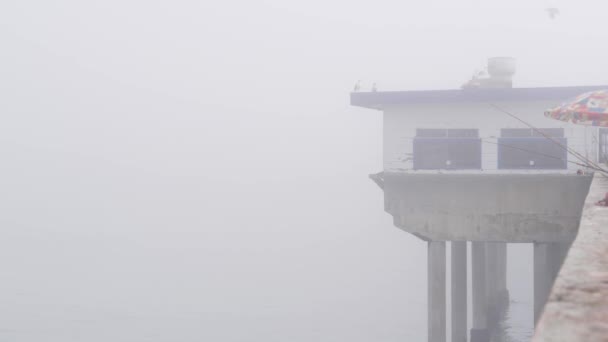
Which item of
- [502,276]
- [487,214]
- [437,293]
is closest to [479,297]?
[502,276]

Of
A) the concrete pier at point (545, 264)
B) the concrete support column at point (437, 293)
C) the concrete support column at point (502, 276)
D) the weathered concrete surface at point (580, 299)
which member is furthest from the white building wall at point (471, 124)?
the weathered concrete surface at point (580, 299)

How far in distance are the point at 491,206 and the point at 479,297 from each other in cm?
827

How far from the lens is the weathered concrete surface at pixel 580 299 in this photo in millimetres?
3900

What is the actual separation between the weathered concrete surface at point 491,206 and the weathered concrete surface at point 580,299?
1380 cm

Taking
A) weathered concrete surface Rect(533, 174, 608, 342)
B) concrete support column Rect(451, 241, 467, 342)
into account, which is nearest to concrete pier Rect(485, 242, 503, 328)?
concrete support column Rect(451, 241, 467, 342)

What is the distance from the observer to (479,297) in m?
28.9

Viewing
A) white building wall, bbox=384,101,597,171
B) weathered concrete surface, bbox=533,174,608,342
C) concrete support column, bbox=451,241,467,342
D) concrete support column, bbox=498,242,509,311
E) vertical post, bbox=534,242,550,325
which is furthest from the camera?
concrete support column, bbox=498,242,509,311

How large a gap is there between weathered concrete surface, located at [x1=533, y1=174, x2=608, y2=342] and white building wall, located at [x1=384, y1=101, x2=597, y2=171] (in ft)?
50.6

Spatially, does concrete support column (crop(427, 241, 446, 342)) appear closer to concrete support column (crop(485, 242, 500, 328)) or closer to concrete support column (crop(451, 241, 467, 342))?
concrete support column (crop(451, 241, 467, 342))

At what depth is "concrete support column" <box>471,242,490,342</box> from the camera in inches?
1091

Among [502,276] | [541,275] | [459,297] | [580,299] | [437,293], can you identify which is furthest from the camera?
[502,276]

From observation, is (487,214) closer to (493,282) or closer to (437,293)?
(437,293)

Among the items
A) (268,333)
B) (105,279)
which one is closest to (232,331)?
(268,333)

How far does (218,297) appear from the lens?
2159 inches
